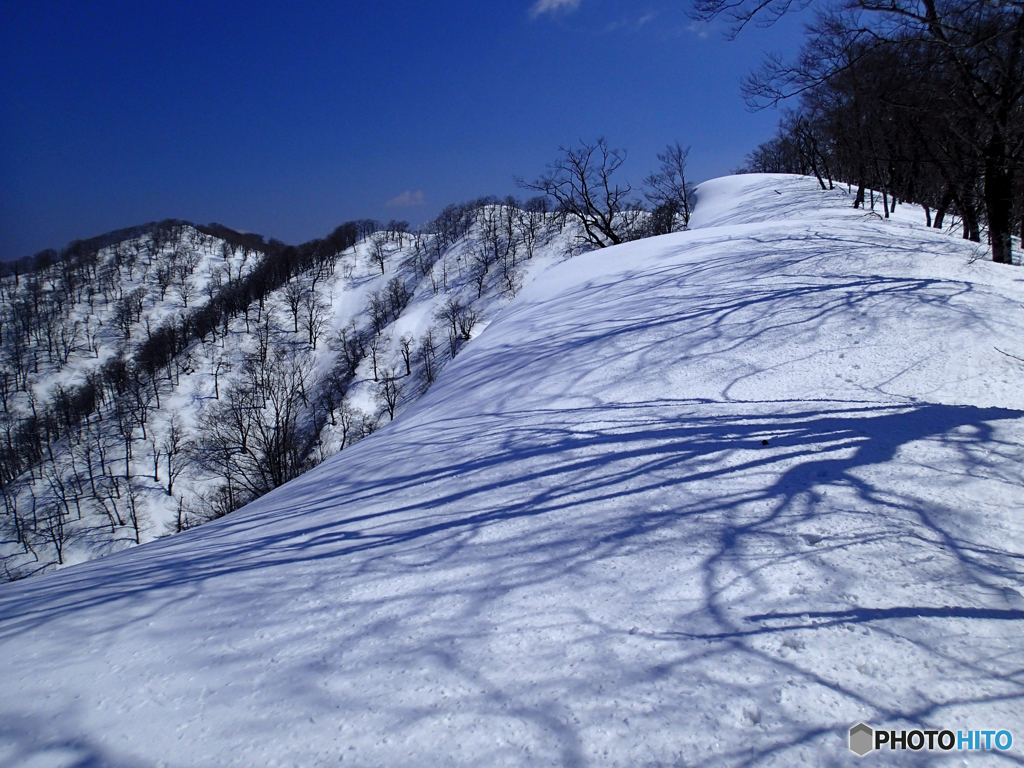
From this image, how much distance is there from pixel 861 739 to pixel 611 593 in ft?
3.30

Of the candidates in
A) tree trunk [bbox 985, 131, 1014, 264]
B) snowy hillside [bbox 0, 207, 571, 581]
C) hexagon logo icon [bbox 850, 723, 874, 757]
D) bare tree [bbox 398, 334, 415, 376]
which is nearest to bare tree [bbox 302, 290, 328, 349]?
snowy hillside [bbox 0, 207, 571, 581]

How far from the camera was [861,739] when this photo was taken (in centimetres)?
159

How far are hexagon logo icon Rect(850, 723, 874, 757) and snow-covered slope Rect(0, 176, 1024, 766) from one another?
35mm

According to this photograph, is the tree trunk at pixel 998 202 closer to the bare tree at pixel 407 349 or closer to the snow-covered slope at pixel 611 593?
the snow-covered slope at pixel 611 593

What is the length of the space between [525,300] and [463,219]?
286ft

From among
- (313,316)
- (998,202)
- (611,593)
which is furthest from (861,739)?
(313,316)

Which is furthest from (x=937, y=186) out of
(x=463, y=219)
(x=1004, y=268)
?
(x=463, y=219)

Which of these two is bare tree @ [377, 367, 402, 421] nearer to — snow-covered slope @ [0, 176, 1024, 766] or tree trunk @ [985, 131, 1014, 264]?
tree trunk @ [985, 131, 1014, 264]

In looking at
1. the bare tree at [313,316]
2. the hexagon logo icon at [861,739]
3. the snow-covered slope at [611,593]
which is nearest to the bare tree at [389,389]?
the bare tree at [313,316]

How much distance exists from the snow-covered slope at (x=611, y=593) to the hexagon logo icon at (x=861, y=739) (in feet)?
0.12

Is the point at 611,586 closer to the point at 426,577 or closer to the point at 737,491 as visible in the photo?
the point at 426,577

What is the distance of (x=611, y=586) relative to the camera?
238 cm

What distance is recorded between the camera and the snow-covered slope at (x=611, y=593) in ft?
5.65

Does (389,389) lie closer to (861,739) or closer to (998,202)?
(998,202)
